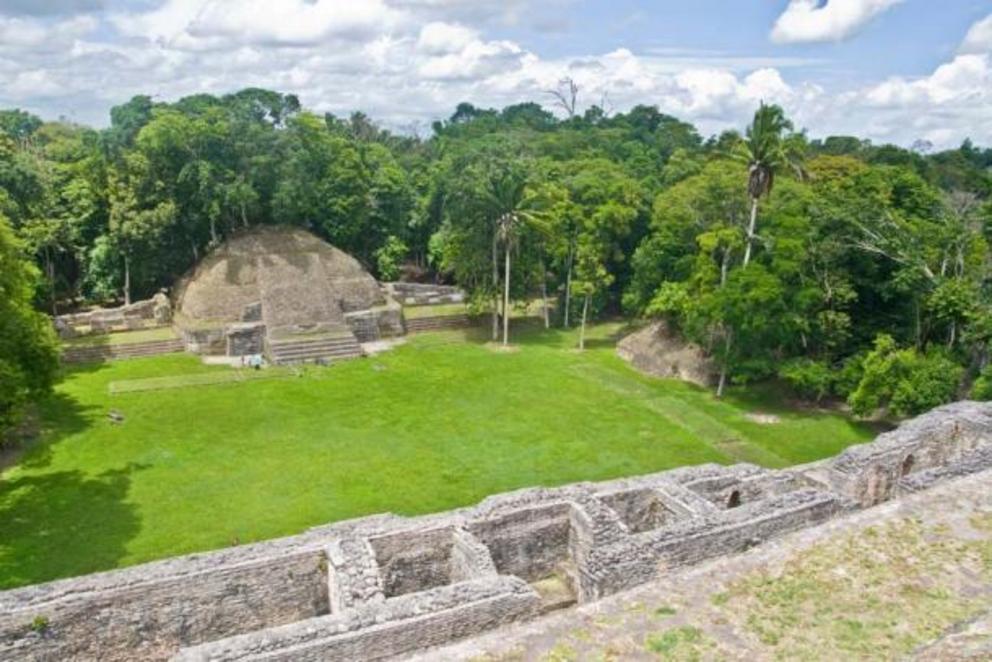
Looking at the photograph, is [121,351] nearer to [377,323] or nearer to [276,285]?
[276,285]

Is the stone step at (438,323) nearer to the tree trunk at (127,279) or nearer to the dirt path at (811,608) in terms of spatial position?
the tree trunk at (127,279)

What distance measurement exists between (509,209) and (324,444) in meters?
13.5

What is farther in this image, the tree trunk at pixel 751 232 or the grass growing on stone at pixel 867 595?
the tree trunk at pixel 751 232

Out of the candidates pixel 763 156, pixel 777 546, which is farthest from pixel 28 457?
pixel 763 156

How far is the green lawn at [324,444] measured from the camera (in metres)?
15.9

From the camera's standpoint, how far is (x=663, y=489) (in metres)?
14.4

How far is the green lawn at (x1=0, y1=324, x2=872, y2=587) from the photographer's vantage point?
52.3 ft

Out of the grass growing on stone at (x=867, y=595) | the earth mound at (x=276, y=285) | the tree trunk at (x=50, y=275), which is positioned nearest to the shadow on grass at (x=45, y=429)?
the earth mound at (x=276, y=285)

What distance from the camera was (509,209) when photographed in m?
29.8

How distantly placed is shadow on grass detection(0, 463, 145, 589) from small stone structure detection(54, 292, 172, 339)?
529 inches

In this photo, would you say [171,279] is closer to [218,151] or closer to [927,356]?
[218,151]

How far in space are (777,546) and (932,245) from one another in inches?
627

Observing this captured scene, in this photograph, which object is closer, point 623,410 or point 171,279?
point 623,410

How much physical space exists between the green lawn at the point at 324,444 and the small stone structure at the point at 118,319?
3603 mm
